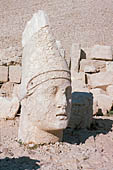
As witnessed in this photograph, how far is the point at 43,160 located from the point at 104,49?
24.3 feet

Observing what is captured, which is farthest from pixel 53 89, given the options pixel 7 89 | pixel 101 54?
pixel 101 54

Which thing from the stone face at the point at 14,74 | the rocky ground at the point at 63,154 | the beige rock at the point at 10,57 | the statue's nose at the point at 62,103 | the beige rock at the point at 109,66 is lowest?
the rocky ground at the point at 63,154

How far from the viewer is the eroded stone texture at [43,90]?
291 cm

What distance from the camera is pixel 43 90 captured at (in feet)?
9.55

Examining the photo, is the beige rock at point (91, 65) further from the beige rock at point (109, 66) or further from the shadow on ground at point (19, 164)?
the shadow on ground at point (19, 164)

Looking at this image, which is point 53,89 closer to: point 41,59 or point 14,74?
point 41,59

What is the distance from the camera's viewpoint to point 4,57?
24.0 feet

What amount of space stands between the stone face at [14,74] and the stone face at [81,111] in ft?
9.92

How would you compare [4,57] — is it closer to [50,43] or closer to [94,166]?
[50,43]

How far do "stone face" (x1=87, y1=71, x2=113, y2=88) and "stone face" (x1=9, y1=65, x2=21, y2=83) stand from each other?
2.53 m

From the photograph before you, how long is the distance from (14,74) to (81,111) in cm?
340

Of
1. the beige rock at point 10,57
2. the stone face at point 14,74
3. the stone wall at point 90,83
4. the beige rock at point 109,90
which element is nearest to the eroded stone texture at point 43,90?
the stone wall at point 90,83

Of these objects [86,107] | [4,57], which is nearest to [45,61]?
[86,107]

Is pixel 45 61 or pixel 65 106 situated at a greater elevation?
pixel 45 61
